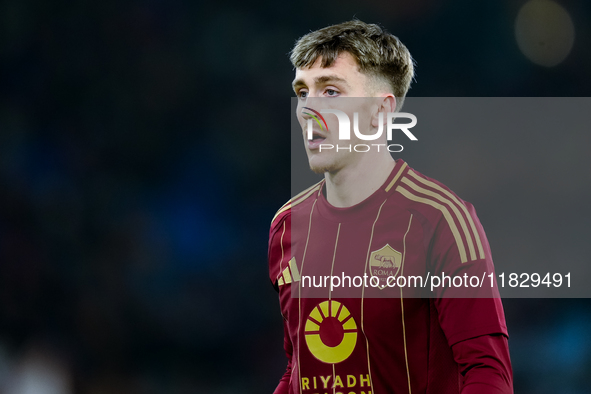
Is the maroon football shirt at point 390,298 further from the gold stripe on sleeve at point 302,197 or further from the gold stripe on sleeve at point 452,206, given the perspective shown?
the gold stripe on sleeve at point 302,197

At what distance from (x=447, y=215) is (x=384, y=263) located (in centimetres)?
24

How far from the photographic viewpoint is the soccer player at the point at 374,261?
5.19ft

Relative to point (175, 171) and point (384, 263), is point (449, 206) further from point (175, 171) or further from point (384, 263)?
point (175, 171)

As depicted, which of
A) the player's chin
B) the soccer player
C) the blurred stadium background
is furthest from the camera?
the blurred stadium background

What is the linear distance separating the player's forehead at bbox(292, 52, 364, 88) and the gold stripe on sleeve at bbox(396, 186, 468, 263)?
38cm

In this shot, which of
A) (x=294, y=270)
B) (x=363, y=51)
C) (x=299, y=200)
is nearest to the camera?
(x=363, y=51)

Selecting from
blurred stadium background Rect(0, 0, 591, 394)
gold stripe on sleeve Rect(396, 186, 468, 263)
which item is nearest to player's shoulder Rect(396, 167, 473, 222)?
gold stripe on sleeve Rect(396, 186, 468, 263)

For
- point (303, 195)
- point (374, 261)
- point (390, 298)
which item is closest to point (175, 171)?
point (303, 195)

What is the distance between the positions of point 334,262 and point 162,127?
3.51 meters

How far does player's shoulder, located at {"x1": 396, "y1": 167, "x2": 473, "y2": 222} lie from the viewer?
170 centimetres

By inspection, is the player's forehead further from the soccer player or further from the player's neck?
the player's neck

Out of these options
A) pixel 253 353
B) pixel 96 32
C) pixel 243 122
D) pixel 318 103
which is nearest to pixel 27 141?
pixel 96 32

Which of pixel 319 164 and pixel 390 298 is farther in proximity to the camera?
pixel 319 164

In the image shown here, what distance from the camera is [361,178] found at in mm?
1855
